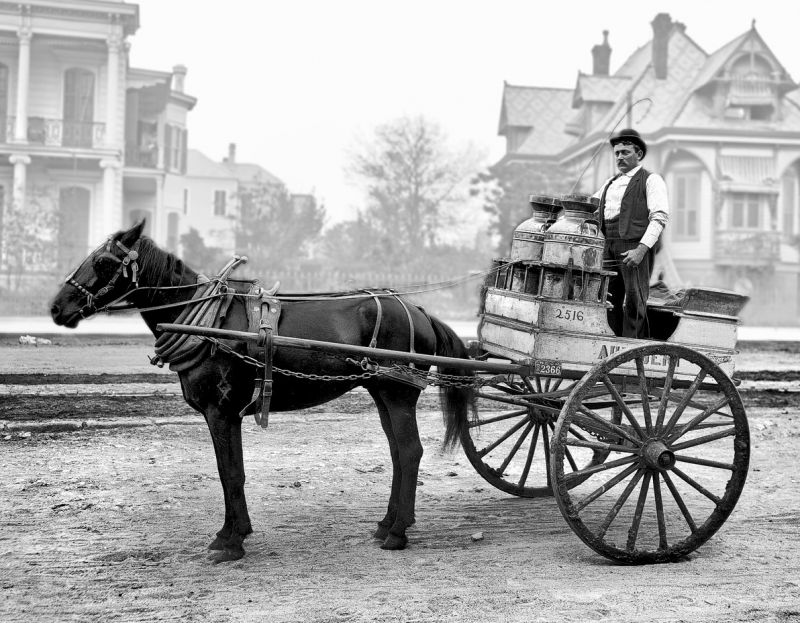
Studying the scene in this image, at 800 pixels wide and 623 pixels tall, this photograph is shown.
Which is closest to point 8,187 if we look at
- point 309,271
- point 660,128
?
point 309,271

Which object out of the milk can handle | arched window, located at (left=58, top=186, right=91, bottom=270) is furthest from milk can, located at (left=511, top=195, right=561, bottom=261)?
arched window, located at (left=58, top=186, right=91, bottom=270)

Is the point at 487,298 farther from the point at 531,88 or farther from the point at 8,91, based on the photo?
the point at 531,88

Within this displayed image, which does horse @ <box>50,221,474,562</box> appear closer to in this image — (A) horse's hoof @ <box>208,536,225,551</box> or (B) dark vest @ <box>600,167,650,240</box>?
(A) horse's hoof @ <box>208,536,225,551</box>

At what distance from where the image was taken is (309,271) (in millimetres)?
32906

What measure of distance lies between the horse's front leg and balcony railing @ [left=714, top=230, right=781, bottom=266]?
33.0 m

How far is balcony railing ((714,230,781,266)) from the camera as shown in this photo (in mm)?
35438

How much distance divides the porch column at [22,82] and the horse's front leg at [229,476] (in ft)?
92.4

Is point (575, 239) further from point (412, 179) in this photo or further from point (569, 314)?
point (412, 179)

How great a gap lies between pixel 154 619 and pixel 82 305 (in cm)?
219

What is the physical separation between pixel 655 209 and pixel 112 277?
3.80 meters

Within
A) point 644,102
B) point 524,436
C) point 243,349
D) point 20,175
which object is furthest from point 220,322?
point 644,102

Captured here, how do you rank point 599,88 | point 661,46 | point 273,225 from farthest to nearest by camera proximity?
point 273,225, point 599,88, point 661,46

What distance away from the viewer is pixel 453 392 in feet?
22.0

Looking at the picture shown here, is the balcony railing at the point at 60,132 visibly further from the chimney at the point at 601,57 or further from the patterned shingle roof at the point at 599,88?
the chimney at the point at 601,57
